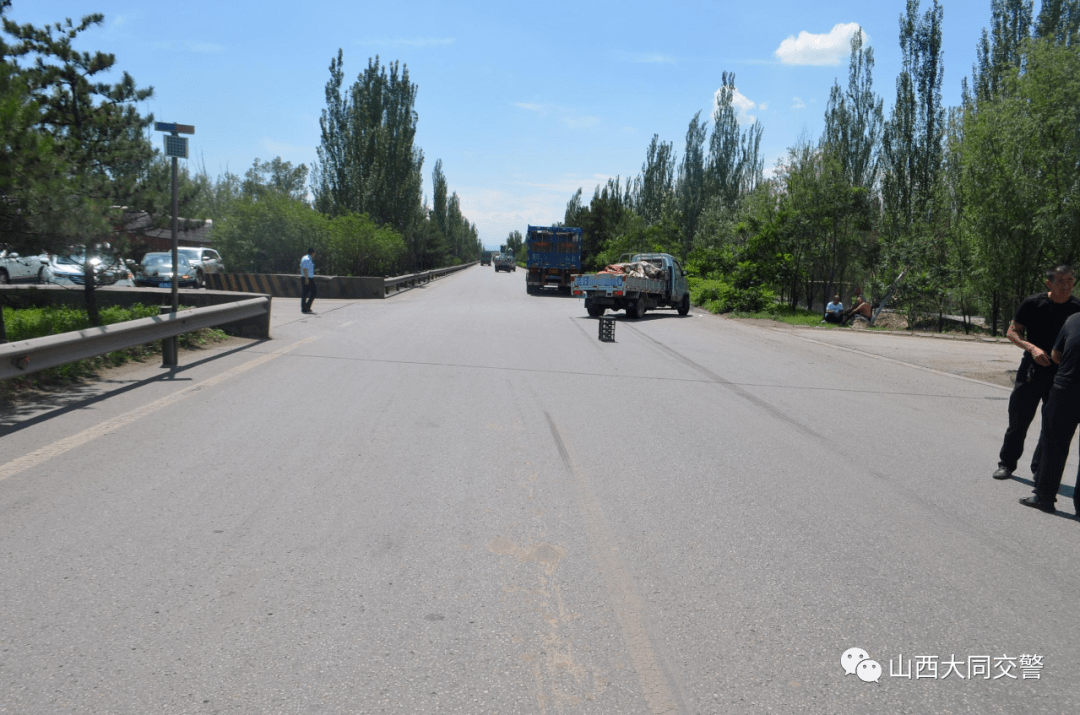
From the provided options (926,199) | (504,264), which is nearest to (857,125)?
(926,199)

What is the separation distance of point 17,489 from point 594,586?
4.03 meters

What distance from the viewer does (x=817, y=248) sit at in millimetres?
36500

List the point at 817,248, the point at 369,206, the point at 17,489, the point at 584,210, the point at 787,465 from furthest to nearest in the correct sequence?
the point at 584,210 < the point at 369,206 < the point at 817,248 < the point at 787,465 < the point at 17,489

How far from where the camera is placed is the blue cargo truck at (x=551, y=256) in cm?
4138

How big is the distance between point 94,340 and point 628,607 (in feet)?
25.9

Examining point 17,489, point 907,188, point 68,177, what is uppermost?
point 907,188

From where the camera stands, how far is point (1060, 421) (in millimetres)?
5664

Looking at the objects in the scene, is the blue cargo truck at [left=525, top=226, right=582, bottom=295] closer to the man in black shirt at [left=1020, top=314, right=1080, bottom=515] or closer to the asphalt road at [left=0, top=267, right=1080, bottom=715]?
the asphalt road at [left=0, top=267, right=1080, bottom=715]

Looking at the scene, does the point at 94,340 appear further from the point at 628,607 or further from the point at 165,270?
the point at 165,270

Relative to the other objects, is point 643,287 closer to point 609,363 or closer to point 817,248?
point 609,363

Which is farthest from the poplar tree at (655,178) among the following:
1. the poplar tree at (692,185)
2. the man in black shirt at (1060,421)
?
the man in black shirt at (1060,421)

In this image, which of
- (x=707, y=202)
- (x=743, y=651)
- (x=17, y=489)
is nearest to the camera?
(x=743, y=651)

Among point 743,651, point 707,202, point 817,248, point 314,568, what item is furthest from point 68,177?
point 707,202

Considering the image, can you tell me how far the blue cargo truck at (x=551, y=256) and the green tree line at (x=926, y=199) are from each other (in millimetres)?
6914
